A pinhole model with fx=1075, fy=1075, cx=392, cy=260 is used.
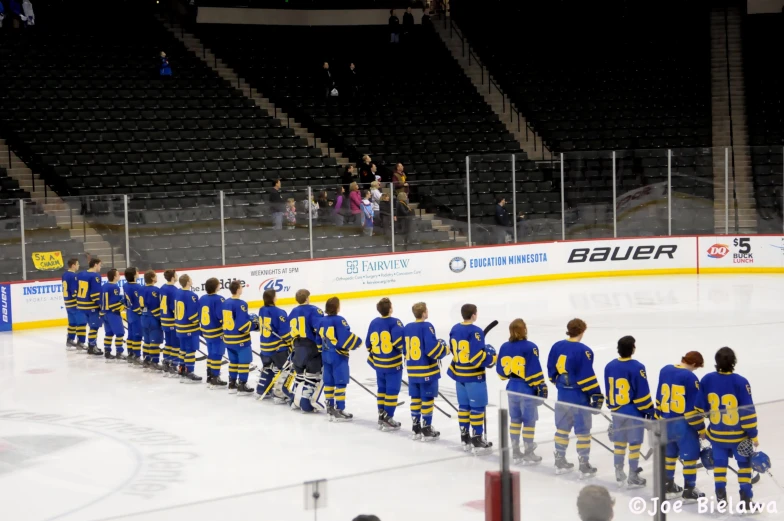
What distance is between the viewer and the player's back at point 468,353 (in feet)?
29.6

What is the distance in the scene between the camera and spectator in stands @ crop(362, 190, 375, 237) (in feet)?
65.8

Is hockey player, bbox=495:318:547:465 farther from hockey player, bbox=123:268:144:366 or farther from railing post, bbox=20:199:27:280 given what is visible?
railing post, bbox=20:199:27:280

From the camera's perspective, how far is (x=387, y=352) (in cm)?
977

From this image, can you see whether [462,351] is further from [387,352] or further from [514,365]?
[387,352]

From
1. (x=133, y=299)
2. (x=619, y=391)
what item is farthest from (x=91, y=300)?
(x=619, y=391)

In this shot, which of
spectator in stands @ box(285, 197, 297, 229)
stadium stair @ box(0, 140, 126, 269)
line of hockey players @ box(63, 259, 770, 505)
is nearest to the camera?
line of hockey players @ box(63, 259, 770, 505)

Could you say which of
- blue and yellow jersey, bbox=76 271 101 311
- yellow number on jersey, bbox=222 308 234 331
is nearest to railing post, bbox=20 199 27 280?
blue and yellow jersey, bbox=76 271 101 311

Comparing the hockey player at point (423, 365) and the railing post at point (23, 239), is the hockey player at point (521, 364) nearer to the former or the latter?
the hockey player at point (423, 365)

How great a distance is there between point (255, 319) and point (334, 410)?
1.72 meters

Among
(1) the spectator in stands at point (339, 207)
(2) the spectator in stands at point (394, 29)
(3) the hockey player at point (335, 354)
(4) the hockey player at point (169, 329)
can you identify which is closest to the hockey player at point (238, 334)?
(4) the hockey player at point (169, 329)

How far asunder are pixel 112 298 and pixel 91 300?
572 mm

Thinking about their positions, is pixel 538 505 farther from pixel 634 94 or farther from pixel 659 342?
pixel 634 94

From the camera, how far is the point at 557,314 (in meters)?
16.9

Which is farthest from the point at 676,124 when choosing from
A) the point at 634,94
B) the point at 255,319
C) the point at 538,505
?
the point at 538,505
